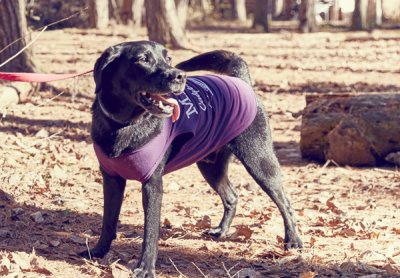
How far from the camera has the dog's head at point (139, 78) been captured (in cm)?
535

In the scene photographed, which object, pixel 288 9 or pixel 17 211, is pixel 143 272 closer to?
pixel 17 211

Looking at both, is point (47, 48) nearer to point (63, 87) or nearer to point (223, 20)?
point (63, 87)

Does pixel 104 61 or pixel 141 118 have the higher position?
pixel 104 61

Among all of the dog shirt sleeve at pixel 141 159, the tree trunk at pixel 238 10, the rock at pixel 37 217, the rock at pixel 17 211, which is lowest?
the tree trunk at pixel 238 10

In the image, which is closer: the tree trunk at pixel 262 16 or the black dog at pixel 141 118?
the black dog at pixel 141 118

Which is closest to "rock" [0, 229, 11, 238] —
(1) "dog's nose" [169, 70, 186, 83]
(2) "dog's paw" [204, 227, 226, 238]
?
(2) "dog's paw" [204, 227, 226, 238]

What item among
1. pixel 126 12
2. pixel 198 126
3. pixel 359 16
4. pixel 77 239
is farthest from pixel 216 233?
pixel 126 12

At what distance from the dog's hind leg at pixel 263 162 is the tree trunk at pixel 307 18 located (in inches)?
876

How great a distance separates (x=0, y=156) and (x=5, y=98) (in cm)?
286

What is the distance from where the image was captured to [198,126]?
5.92m

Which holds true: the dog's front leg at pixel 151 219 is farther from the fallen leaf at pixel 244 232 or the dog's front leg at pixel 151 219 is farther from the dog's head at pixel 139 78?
the fallen leaf at pixel 244 232

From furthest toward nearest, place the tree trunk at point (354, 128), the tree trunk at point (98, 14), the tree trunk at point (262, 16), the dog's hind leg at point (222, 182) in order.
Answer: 1. the tree trunk at point (262, 16)
2. the tree trunk at point (98, 14)
3. the tree trunk at point (354, 128)
4. the dog's hind leg at point (222, 182)

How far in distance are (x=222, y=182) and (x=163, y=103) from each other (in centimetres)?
162

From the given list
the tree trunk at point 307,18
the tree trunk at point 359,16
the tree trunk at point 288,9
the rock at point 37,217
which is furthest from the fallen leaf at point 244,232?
the tree trunk at point 288,9
